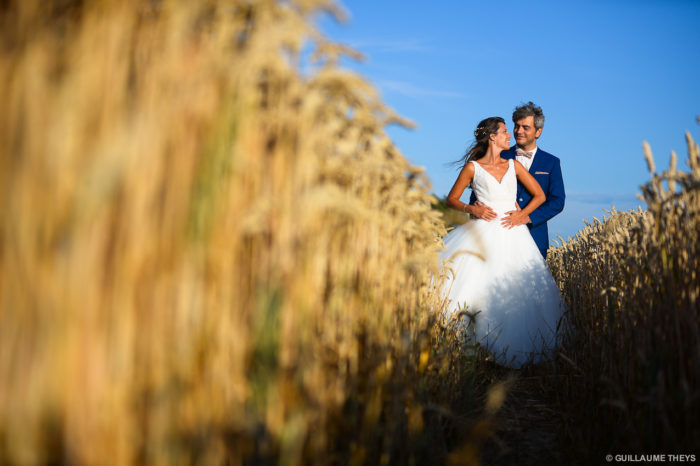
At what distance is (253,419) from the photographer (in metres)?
1.29

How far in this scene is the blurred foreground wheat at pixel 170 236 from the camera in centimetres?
90

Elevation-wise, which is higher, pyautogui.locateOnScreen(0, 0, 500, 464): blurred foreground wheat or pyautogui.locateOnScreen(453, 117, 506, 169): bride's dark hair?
pyautogui.locateOnScreen(453, 117, 506, 169): bride's dark hair

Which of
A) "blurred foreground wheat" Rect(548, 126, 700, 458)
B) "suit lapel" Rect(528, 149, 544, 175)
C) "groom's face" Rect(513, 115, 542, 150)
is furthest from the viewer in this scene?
"groom's face" Rect(513, 115, 542, 150)

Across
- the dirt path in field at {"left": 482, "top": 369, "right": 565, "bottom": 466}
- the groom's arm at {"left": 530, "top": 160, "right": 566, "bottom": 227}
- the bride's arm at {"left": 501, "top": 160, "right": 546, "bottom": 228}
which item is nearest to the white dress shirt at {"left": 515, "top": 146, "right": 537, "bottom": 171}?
the groom's arm at {"left": 530, "top": 160, "right": 566, "bottom": 227}

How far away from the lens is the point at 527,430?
304 centimetres

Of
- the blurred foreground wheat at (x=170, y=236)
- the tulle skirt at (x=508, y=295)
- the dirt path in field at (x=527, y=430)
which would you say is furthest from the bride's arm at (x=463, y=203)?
the blurred foreground wheat at (x=170, y=236)

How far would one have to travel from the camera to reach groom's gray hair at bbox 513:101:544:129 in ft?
20.5

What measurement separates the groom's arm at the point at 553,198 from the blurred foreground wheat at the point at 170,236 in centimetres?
485

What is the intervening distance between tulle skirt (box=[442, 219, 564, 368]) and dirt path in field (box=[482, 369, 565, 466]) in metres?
0.44

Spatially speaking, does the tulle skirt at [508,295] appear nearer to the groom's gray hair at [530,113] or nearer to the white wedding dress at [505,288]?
the white wedding dress at [505,288]

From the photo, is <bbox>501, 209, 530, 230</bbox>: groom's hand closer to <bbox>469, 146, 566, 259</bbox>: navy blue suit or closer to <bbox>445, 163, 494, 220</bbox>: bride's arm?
<bbox>445, 163, 494, 220</bbox>: bride's arm

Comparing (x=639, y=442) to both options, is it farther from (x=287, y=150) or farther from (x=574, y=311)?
(x=574, y=311)

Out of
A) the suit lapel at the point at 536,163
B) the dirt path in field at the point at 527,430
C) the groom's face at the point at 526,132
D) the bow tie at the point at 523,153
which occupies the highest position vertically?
the groom's face at the point at 526,132

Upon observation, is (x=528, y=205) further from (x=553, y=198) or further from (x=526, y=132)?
(x=526, y=132)
